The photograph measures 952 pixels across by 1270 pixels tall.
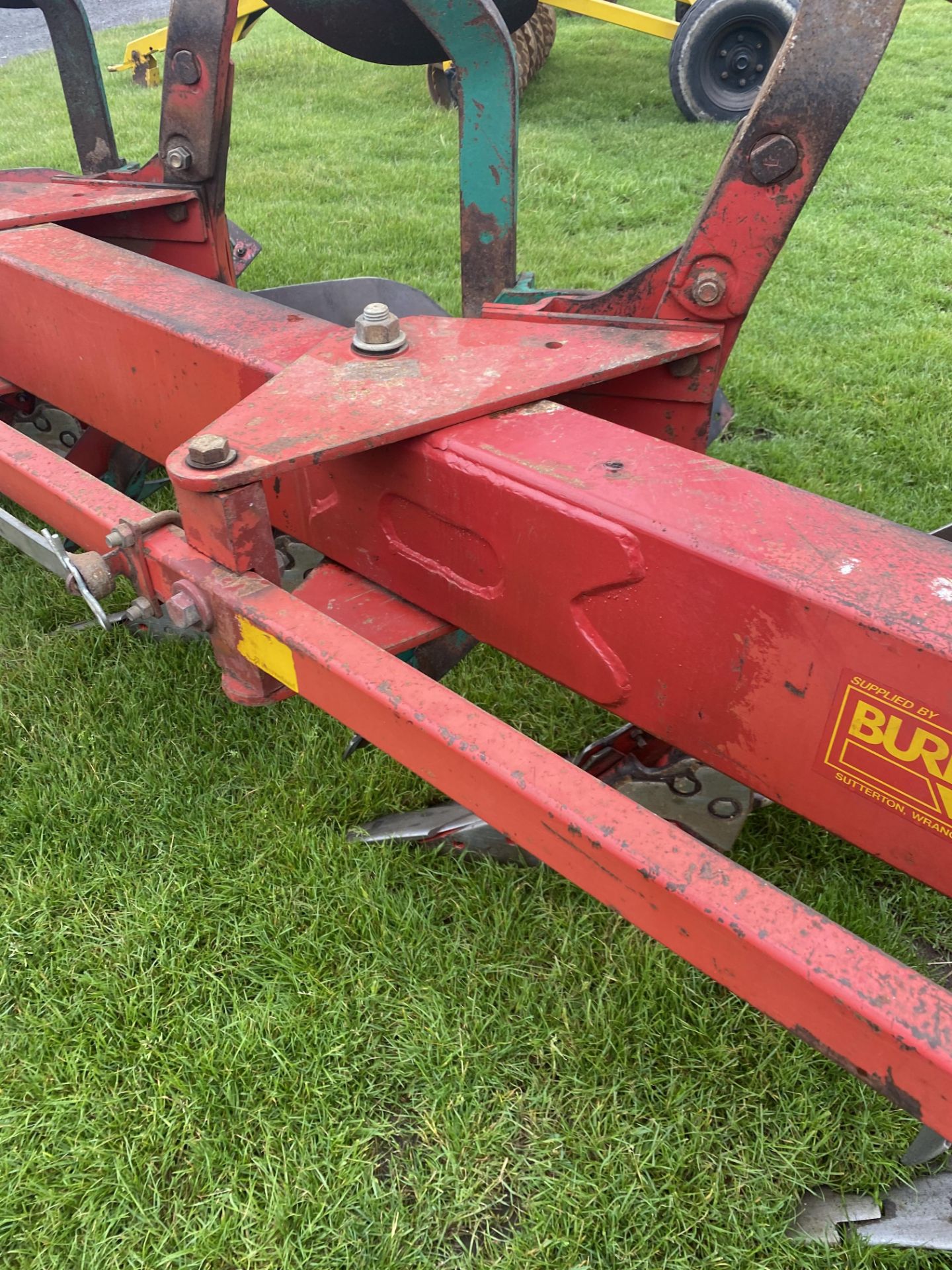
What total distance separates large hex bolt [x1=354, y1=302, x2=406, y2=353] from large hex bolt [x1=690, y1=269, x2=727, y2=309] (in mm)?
525

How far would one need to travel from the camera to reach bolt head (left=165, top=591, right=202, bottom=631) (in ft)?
4.35

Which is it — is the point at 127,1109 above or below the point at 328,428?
below

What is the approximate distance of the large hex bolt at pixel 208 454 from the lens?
1.24m

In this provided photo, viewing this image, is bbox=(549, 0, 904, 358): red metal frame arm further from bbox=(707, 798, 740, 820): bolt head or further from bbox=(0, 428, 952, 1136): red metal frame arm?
bbox=(0, 428, 952, 1136): red metal frame arm

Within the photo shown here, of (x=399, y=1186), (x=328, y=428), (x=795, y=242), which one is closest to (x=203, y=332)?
(x=328, y=428)

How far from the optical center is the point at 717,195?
5.28 ft

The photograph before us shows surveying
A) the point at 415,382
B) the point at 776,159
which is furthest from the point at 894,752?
the point at 776,159

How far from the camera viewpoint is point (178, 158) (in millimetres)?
2529

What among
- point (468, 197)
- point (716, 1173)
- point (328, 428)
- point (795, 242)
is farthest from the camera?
point (795, 242)

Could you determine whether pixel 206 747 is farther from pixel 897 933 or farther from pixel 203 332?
pixel 897 933

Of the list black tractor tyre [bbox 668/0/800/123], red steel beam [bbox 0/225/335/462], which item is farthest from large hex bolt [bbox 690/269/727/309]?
black tractor tyre [bbox 668/0/800/123]

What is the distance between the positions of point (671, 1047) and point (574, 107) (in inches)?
305

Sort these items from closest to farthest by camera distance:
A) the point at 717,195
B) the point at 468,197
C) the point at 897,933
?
the point at 717,195, the point at 897,933, the point at 468,197

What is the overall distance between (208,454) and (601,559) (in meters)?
0.52
